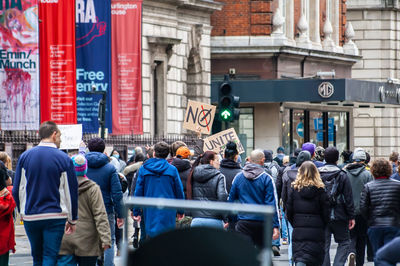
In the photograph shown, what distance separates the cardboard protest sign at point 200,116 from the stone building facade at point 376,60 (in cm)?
2649

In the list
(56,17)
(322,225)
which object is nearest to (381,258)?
(322,225)

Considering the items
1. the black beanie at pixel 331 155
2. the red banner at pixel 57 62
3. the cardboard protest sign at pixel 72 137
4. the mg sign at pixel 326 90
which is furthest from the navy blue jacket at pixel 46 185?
the mg sign at pixel 326 90

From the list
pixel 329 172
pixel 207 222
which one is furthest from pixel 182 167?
pixel 207 222

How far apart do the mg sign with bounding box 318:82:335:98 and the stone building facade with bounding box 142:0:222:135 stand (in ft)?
13.2

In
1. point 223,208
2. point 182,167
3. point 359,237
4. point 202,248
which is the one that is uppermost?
point 223,208

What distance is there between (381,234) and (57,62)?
58.5 feet

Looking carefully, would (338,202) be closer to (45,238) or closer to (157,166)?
(157,166)

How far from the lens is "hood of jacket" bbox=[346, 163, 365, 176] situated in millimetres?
15273

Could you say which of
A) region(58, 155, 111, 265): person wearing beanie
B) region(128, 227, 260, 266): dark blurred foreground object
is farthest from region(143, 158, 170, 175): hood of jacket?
region(128, 227, 260, 266): dark blurred foreground object

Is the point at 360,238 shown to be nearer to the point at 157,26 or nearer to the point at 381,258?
the point at 381,258

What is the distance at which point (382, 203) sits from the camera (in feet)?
41.8

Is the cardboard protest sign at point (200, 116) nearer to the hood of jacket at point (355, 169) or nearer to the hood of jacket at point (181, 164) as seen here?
the hood of jacket at point (355, 169)

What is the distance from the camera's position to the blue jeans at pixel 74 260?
11.1m

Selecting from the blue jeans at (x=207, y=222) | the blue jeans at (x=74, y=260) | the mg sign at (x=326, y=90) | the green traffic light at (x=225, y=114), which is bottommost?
the blue jeans at (x=74, y=260)
